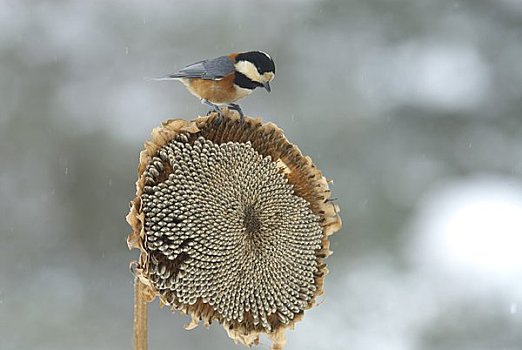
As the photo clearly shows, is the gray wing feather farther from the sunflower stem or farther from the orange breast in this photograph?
the sunflower stem

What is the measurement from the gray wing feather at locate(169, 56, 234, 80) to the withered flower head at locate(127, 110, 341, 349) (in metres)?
0.04

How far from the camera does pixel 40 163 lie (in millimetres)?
2043

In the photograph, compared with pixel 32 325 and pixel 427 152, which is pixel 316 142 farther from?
pixel 32 325

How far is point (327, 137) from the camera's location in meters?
2.00

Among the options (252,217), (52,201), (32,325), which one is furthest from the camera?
(52,201)

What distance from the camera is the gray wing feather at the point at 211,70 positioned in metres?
0.63

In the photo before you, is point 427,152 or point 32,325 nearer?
point 32,325

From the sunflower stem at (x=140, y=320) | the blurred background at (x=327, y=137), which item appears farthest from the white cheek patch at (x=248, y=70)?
the blurred background at (x=327, y=137)

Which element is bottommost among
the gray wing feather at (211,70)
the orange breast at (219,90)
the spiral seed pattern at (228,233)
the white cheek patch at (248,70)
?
the spiral seed pattern at (228,233)

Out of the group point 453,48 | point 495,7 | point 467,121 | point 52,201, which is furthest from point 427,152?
point 52,201

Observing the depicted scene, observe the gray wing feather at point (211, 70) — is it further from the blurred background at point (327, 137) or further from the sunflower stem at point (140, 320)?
the blurred background at point (327, 137)

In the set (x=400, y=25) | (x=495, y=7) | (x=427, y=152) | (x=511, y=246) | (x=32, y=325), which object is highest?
(x=495, y=7)

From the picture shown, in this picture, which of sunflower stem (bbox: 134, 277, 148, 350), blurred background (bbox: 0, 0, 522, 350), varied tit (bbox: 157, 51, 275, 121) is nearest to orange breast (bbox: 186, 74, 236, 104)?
varied tit (bbox: 157, 51, 275, 121)

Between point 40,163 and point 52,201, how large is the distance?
105 mm
